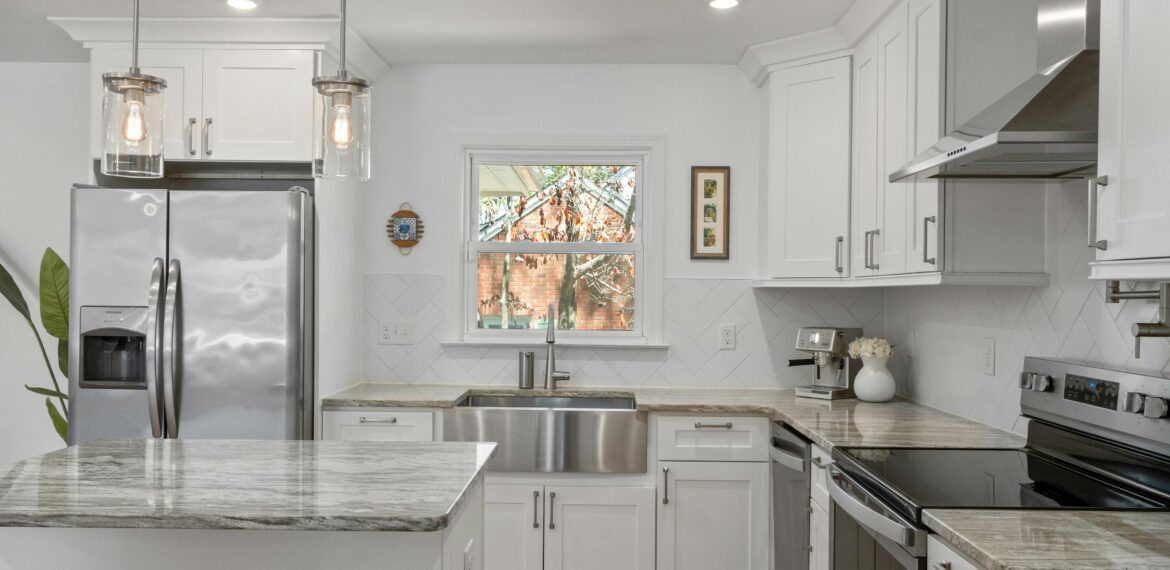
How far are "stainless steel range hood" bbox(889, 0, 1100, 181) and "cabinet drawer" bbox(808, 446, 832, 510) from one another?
98cm

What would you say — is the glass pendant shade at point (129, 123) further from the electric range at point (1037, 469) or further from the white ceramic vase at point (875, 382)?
the white ceramic vase at point (875, 382)

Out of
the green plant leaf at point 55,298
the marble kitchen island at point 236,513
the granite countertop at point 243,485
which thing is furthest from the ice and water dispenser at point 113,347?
the marble kitchen island at point 236,513

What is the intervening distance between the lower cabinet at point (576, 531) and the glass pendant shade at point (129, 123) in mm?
1989

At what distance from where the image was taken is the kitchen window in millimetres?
3859

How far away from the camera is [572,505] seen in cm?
324

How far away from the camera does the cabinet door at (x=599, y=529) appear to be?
3.22m

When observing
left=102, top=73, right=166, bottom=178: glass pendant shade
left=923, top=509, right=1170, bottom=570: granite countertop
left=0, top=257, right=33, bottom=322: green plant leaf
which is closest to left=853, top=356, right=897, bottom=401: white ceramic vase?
left=923, top=509, right=1170, bottom=570: granite countertop

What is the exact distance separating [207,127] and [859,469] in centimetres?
271

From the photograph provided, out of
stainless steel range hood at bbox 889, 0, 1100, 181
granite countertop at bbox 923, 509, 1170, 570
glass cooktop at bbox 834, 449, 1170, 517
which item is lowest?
glass cooktop at bbox 834, 449, 1170, 517

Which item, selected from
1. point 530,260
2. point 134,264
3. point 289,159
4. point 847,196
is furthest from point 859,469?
point 134,264

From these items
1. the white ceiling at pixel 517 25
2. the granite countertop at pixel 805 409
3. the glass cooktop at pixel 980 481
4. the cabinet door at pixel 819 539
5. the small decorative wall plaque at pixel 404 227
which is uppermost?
the white ceiling at pixel 517 25

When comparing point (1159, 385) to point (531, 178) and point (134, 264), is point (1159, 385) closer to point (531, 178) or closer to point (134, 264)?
point (531, 178)

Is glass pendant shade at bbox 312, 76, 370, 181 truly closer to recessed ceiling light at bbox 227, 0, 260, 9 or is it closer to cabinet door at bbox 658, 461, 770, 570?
recessed ceiling light at bbox 227, 0, 260, 9

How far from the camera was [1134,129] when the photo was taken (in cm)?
149
